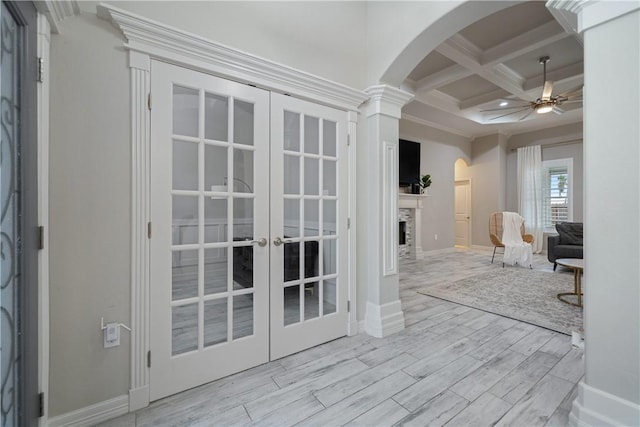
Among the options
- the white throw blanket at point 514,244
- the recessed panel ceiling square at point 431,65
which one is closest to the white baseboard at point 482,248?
the white throw blanket at point 514,244

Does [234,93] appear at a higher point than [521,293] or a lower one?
higher

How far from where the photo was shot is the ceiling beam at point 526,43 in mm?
3371

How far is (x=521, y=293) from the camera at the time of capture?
→ 375 cm

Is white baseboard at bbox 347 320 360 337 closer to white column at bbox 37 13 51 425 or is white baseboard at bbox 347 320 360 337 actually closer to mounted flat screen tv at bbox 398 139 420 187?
white column at bbox 37 13 51 425

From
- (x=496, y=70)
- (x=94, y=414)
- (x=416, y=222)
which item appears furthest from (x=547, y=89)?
(x=94, y=414)

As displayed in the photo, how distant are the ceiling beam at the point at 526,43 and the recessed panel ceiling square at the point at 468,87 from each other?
80 centimetres

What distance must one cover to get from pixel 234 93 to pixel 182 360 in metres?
1.78

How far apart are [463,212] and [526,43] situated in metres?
5.45

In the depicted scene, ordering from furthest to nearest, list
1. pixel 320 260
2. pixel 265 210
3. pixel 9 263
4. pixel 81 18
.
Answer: pixel 320 260
pixel 265 210
pixel 81 18
pixel 9 263

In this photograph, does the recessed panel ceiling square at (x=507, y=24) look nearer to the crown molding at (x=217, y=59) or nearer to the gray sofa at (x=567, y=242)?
the crown molding at (x=217, y=59)

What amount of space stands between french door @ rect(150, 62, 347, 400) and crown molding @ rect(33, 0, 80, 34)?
1.35ft

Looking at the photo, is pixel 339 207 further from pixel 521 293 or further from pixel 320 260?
pixel 521 293

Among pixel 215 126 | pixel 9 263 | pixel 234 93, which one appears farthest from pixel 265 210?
pixel 9 263

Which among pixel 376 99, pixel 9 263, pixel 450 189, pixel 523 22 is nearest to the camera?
pixel 9 263
